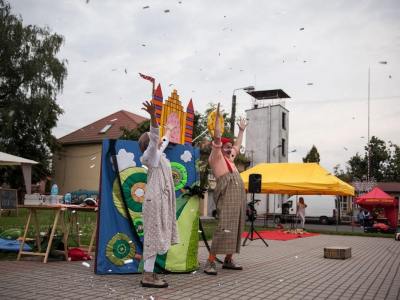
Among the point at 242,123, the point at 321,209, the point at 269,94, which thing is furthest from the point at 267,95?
the point at 242,123

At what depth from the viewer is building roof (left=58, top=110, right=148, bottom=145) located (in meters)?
36.2

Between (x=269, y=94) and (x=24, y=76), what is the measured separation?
86.8 feet

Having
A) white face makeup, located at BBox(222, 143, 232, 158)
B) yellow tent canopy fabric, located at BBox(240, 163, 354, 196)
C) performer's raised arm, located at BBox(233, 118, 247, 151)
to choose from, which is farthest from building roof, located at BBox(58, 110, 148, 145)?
white face makeup, located at BBox(222, 143, 232, 158)

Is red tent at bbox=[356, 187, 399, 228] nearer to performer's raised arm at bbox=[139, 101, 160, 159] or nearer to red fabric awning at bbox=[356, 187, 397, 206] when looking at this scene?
red fabric awning at bbox=[356, 187, 397, 206]

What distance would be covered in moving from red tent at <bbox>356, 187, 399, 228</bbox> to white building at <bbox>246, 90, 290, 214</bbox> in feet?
65.7

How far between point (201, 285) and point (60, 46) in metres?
26.9

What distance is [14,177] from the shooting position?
106 feet

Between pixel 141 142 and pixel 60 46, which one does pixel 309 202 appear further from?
pixel 141 142

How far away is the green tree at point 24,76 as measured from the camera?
26828mm

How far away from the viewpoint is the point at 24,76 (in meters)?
27.7

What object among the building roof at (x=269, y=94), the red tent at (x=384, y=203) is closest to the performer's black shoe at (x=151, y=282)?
the red tent at (x=384, y=203)

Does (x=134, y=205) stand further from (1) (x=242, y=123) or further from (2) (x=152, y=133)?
(1) (x=242, y=123)

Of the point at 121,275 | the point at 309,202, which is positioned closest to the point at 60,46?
the point at 309,202

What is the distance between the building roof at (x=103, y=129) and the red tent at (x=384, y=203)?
19696 millimetres
